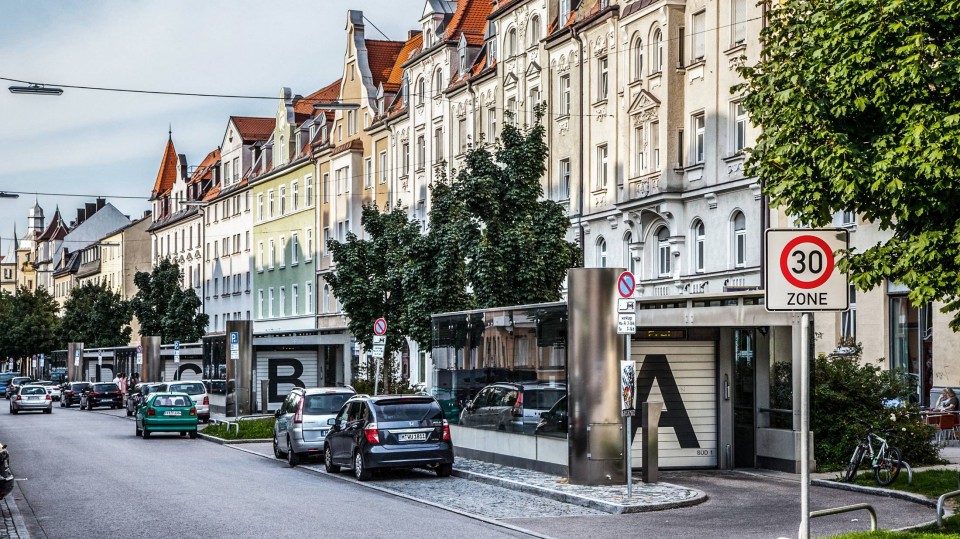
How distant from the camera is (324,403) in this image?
28.8 meters

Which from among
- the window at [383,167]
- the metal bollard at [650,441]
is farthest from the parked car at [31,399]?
the metal bollard at [650,441]

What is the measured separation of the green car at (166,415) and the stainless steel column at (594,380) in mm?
20637

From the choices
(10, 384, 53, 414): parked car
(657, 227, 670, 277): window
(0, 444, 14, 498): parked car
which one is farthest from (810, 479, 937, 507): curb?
(10, 384, 53, 414): parked car

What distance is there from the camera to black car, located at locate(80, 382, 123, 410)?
231ft

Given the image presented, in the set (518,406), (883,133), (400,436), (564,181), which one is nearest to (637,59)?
(564,181)

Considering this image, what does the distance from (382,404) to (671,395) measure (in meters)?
5.01

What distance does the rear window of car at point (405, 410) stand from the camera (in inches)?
936

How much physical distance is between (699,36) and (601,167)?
6.98 m

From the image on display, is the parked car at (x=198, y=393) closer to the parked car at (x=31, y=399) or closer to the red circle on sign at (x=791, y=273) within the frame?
the parked car at (x=31, y=399)

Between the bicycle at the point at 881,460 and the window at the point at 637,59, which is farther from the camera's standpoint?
the window at the point at 637,59

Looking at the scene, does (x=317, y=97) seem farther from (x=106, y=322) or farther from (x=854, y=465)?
(x=854, y=465)

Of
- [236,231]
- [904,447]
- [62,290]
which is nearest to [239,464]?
[904,447]

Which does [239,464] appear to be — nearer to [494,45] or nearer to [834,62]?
[834,62]

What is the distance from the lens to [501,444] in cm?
2575
